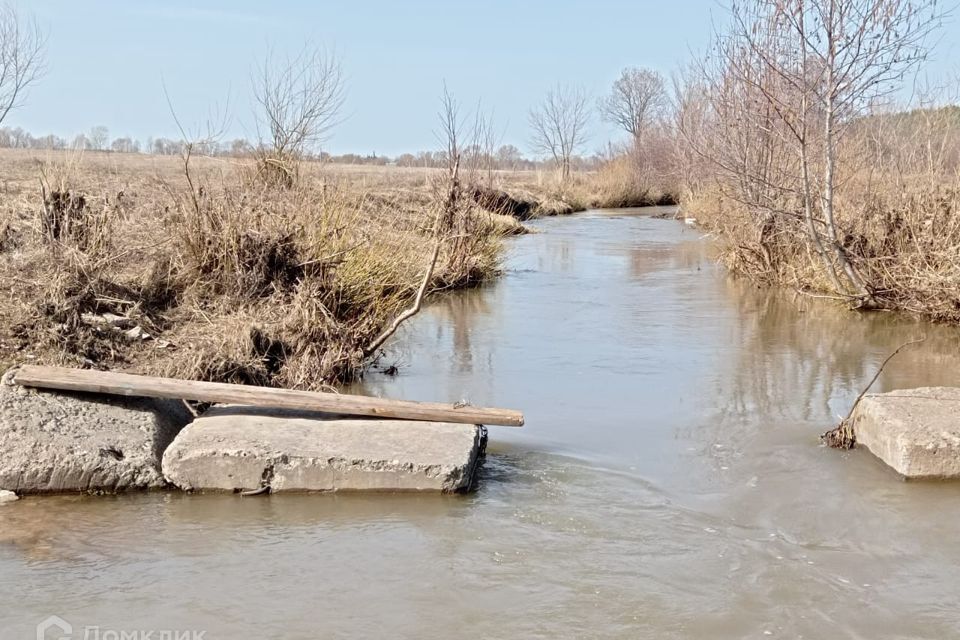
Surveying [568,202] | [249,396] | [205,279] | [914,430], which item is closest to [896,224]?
[914,430]

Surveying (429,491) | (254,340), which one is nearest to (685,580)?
(429,491)

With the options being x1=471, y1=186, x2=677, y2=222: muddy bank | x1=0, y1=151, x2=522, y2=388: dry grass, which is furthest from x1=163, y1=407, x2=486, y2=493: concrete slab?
x1=471, y1=186, x2=677, y2=222: muddy bank

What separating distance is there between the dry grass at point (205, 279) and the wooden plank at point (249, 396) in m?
1.12

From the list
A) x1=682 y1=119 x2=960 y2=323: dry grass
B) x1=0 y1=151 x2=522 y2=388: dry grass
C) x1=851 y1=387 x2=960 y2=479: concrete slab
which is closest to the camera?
x1=851 y1=387 x2=960 y2=479: concrete slab

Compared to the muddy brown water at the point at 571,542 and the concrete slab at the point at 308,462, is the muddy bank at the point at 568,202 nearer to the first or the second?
the muddy brown water at the point at 571,542

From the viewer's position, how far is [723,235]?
700 inches

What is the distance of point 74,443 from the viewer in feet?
18.7

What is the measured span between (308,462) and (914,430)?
148 inches

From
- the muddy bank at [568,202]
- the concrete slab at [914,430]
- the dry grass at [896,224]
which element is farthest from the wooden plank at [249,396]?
the muddy bank at [568,202]

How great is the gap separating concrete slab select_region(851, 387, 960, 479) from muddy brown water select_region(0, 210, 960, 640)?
0.13m

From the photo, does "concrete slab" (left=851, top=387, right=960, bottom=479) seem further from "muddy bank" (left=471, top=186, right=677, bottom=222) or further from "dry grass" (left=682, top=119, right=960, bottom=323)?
"muddy bank" (left=471, top=186, right=677, bottom=222)

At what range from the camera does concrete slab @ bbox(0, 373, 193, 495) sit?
5.57 meters

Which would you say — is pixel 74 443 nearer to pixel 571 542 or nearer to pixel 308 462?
pixel 308 462

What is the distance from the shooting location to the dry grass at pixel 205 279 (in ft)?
25.0
